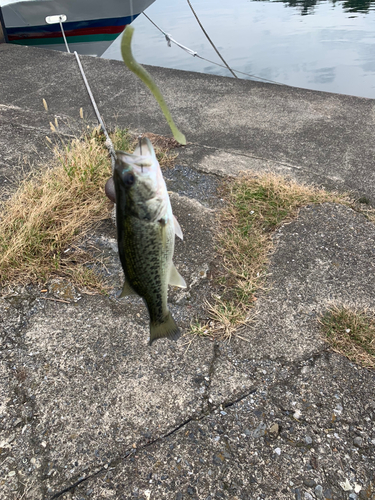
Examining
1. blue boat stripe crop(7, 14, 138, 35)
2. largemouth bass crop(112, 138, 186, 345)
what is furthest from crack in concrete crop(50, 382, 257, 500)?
blue boat stripe crop(7, 14, 138, 35)

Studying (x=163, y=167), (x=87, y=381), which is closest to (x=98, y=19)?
(x=163, y=167)

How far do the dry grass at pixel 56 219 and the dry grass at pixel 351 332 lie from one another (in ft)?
5.56

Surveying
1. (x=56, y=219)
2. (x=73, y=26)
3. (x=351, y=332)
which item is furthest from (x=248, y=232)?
(x=73, y=26)

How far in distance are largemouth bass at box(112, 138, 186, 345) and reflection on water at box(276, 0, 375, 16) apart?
20153 mm

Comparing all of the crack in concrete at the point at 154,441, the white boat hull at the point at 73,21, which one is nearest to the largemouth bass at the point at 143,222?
the crack in concrete at the point at 154,441

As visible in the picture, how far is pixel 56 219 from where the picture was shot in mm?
3088

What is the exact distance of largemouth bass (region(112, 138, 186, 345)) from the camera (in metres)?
1.17

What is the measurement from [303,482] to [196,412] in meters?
0.63

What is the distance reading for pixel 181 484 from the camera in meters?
1.75

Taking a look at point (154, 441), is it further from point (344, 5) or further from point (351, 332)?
point (344, 5)

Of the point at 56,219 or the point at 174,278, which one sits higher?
the point at 174,278

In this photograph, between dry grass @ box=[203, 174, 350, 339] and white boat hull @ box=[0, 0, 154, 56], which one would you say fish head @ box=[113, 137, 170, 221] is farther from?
white boat hull @ box=[0, 0, 154, 56]

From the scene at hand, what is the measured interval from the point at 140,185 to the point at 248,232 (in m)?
2.13

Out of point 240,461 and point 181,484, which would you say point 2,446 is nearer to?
point 181,484
